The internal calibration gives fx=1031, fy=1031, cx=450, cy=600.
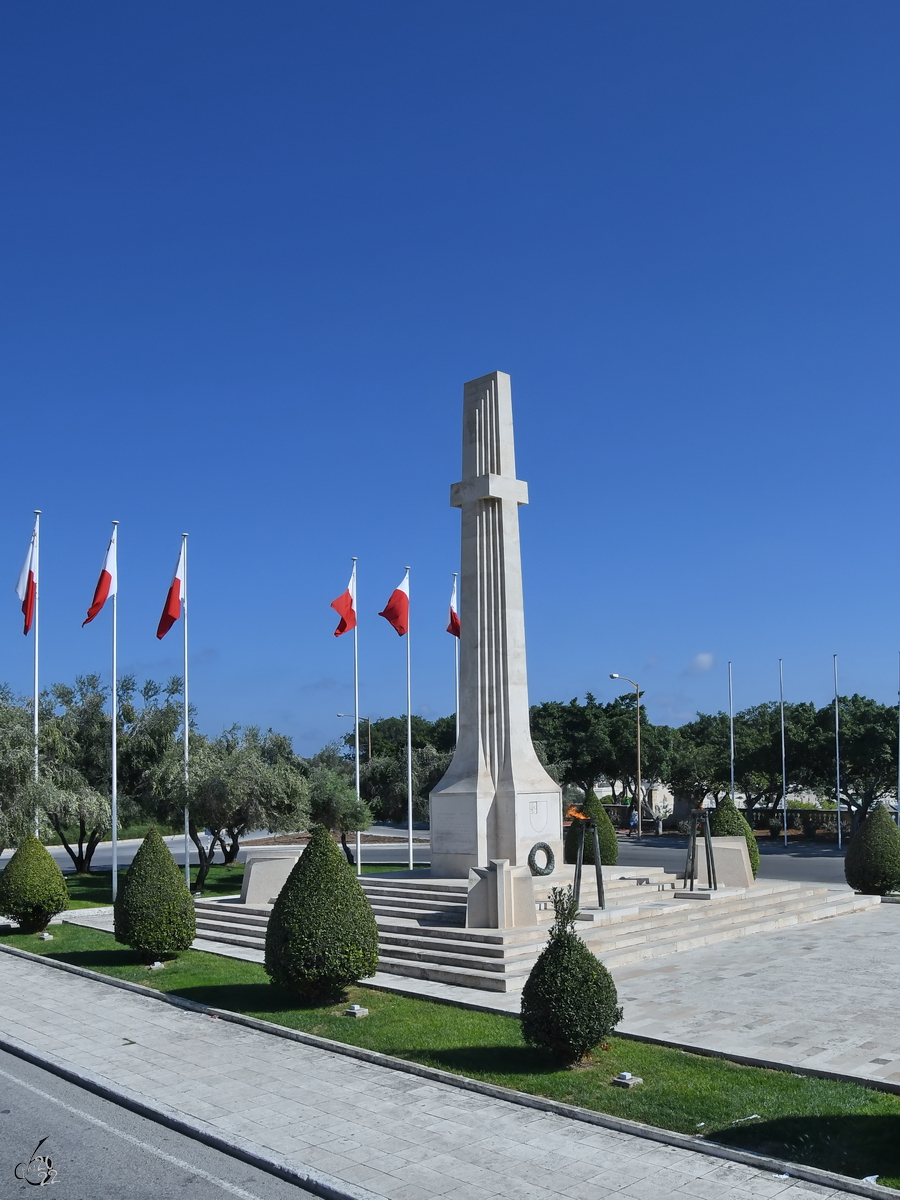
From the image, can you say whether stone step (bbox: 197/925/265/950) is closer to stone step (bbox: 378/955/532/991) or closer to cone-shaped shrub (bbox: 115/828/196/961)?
cone-shaped shrub (bbox: 115/828/196/961)

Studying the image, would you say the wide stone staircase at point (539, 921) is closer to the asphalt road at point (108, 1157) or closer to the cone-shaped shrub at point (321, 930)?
the cone-shaped shrub at point (321, 930)

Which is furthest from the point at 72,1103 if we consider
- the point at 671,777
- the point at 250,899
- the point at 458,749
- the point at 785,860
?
the point at 671,777

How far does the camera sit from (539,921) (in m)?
16.6

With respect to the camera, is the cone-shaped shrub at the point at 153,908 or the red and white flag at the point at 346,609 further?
the red and white flag at the point at 346,609

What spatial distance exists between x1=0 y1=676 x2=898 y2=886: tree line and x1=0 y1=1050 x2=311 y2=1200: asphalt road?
1476 centimetres

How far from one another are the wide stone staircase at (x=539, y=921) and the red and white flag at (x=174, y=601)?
6933 mm

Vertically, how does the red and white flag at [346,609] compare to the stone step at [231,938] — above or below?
above

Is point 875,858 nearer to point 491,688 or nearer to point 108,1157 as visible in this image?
point 491,688

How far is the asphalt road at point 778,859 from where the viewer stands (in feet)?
101

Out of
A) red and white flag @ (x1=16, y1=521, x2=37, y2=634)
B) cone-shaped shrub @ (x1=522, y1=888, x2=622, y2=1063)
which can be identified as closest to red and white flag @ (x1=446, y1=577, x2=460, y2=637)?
Result: red and white flag @ (x1=16, y1=521, x2=37, y2=634)

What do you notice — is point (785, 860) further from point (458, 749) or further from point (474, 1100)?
point (474, 1100)

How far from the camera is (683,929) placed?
17547mm

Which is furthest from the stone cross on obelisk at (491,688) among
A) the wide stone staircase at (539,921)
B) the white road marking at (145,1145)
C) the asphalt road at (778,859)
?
the white road marking at (145,1145)

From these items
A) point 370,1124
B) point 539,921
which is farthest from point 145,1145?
point 539,921
